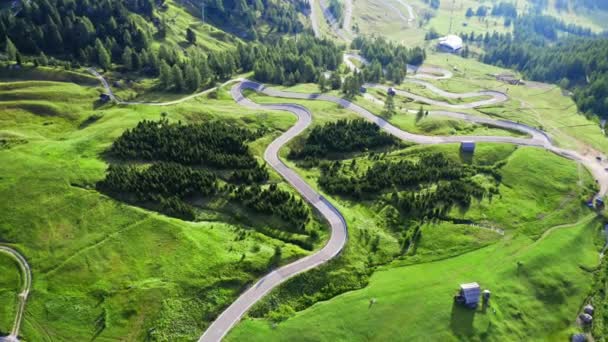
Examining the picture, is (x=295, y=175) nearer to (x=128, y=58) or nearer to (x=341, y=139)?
(x=341, y=139)

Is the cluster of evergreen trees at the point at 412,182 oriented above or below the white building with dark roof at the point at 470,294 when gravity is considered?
above

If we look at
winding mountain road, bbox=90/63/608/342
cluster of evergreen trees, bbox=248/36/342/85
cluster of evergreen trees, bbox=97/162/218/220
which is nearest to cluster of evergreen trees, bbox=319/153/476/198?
winding mountain road, bbox=90/63/608/342

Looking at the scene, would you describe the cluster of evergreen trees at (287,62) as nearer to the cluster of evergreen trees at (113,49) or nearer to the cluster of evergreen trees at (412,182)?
the cluster of evergreen trees at (113,49)

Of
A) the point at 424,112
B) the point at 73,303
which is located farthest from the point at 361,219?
the point at 424,112

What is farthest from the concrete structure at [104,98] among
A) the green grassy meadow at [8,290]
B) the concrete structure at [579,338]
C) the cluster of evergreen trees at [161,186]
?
the concrete structure at [579,338]

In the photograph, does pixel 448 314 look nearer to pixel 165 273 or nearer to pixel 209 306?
pixel 209 306
